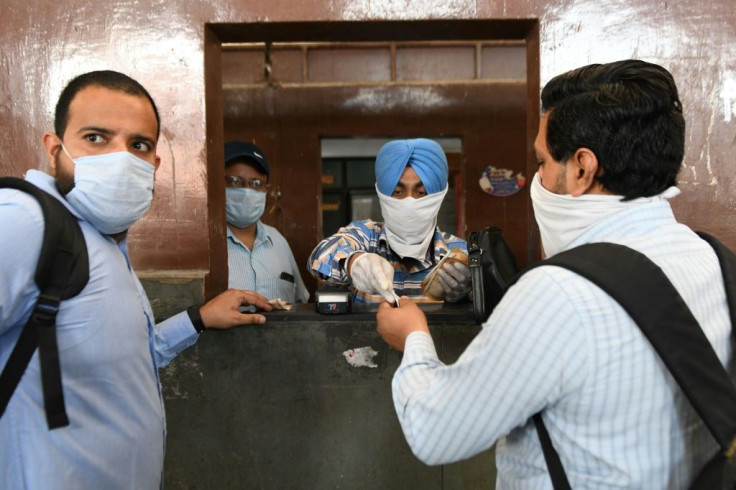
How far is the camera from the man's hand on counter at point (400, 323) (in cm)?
120

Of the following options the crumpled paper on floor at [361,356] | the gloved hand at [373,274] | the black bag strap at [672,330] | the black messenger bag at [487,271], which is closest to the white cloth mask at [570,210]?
the black bag strap at [672,330]

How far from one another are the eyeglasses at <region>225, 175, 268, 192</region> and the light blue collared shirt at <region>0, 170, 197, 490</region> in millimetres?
1395

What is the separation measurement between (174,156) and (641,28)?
6.08ft

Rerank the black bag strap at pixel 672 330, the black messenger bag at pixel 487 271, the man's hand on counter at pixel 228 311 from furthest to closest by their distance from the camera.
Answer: the man's hand on counter at pixel 228 311, the black messenger bag at pixel 487 271, the black bag strap at pixel 672 330

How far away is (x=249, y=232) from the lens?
2.83 m

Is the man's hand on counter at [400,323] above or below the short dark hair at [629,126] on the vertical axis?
below

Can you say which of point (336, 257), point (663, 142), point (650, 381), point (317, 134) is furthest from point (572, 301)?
point (317, 134)

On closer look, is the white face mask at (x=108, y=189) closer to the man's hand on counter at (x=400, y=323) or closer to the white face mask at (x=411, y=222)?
the man's hand on counter at (x=400, y=323)

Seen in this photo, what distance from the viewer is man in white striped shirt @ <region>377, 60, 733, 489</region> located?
880 millimetres

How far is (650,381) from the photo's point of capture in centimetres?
89

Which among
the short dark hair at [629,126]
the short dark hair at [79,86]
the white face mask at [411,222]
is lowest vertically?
the white face mask at [411,222]

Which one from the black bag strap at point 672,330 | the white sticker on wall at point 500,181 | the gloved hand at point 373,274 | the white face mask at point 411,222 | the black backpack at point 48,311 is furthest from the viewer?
the white sticker on wall at point 500,181

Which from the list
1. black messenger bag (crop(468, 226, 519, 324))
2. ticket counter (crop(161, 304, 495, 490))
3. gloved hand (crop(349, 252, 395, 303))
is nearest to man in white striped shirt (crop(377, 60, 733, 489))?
black messenger bag (crop(468, 226, 519, 324))

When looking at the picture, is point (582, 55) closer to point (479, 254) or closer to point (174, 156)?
point (479, 254)
